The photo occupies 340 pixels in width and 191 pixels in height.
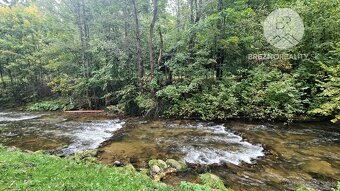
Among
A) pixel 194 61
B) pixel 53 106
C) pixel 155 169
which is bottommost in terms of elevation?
pixel 155 169

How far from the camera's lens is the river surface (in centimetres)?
727

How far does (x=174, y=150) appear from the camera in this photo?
9969 mm

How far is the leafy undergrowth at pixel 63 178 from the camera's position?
16.7 feet

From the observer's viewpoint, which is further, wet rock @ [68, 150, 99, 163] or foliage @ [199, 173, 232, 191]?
wet rock @ [68, 150, 99, 163]

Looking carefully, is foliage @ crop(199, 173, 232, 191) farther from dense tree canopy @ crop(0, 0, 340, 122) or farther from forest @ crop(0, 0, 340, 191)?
dense tree canopy @ crop(0, 0, 340, 122)

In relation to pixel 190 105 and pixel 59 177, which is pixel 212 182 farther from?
pixel 190 105

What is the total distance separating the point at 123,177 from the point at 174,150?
14.0 ft

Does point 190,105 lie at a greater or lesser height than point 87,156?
greater

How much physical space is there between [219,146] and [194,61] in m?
10.1

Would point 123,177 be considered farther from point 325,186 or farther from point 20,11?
point 20,11

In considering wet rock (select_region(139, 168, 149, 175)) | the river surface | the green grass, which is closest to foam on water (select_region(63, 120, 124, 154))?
the river surface

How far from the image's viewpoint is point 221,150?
31.9ft

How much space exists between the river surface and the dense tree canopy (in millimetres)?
1710

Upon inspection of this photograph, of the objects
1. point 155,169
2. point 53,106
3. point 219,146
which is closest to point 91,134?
point 155,169
